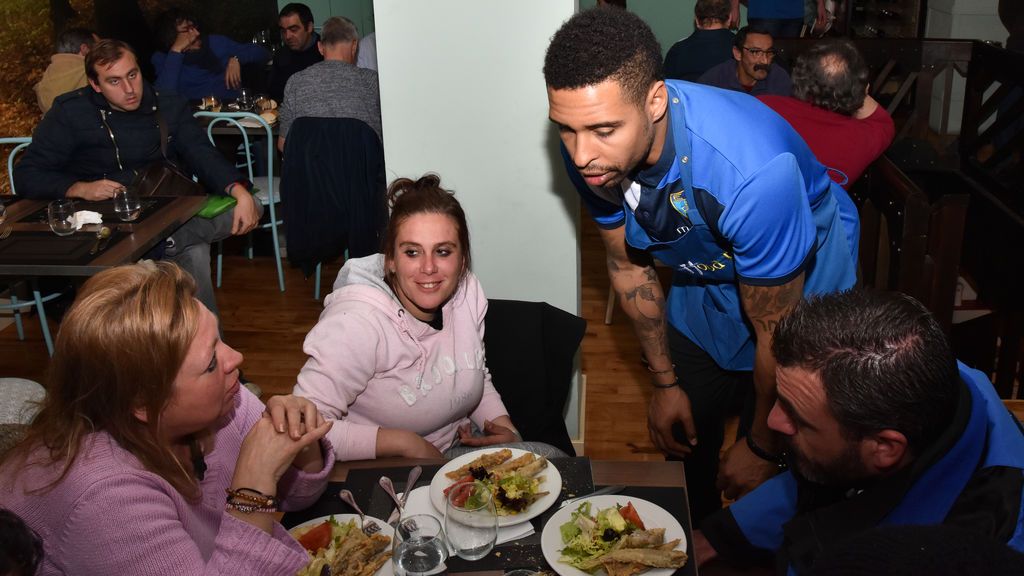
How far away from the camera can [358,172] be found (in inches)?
158

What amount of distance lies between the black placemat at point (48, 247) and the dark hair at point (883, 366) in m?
2.38

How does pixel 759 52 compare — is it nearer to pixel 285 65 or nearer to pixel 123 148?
pixel 123 148

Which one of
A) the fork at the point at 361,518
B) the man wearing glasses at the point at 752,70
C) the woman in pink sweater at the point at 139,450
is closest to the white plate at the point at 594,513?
the fork at the point at 361,518

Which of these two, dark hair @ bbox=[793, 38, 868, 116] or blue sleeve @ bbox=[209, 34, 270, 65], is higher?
dark hair @ bbox=[793, 38, 868, 116]

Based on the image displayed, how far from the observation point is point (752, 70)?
4262 millimetres

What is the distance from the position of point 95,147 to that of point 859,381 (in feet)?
11.6

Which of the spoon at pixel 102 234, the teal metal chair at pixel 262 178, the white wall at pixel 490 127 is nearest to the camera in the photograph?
the white wall at pixel 490 127

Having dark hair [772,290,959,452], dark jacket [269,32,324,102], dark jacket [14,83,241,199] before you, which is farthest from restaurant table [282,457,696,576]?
dark jacket [269,32,324,102]

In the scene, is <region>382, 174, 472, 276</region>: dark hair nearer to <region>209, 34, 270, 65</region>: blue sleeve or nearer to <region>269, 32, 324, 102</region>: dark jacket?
<region>269, 32, 324, 102</region>: dark jacket

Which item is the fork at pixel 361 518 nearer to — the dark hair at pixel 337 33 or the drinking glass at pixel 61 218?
the drinking glass at pixel 61 218

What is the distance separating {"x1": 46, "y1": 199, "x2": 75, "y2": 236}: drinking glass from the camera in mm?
3094

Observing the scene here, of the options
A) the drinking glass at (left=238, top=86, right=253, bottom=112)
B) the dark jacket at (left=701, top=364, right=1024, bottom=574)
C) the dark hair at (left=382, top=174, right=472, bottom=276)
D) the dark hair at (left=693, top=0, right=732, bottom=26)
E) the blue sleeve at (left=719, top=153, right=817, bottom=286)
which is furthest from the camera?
the drinking glass at (left=238, top=86, right=253, bottom=112)

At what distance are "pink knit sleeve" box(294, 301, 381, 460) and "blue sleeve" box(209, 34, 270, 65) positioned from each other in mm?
4609

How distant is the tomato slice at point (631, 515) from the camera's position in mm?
1545
